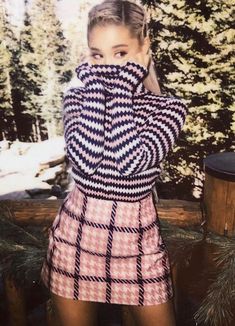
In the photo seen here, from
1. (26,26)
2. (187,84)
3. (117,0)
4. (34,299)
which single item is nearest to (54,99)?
(26,26)

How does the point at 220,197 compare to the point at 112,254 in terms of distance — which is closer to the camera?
the point at 112,254

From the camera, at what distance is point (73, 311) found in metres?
1.57

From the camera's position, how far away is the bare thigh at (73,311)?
1.57 meters

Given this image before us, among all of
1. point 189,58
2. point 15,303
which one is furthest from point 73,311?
point 189,58

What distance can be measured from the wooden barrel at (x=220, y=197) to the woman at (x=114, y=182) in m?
0.44

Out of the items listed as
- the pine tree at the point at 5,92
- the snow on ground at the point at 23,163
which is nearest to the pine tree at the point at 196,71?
the snow on ground at the point at 23,163

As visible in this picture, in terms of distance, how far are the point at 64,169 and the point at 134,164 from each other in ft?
47.1

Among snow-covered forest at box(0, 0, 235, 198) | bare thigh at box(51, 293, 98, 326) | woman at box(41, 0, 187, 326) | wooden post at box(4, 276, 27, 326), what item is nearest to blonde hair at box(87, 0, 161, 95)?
woman at box(41, 0, 187, 326)

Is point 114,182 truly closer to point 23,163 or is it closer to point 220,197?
point 220,197

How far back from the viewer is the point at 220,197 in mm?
1834

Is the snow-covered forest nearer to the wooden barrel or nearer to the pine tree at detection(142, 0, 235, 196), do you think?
the pine tree at detection(142, 0, 235, 196)

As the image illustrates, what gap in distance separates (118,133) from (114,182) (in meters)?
0.21

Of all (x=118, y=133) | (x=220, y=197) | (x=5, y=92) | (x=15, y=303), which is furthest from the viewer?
(x=5, y=92)

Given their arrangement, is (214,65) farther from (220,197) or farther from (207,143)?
(220,197)
